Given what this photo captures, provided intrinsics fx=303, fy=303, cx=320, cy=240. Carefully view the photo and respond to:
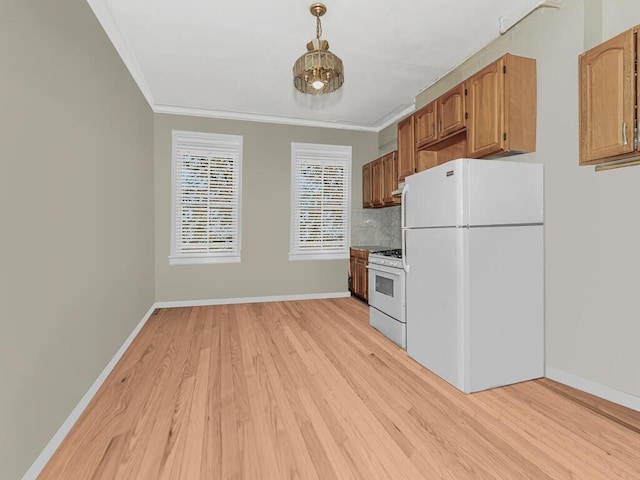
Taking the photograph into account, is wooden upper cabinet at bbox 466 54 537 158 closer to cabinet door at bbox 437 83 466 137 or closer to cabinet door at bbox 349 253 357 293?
cabinet door at bbox 437 83 466 137

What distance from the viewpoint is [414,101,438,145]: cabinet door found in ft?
11.1

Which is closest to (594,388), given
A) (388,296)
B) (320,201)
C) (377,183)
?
(388,296)

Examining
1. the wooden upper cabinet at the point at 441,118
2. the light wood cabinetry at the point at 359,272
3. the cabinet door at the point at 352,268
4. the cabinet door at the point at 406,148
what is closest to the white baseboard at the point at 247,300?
the cabinet door at the point at 352,268

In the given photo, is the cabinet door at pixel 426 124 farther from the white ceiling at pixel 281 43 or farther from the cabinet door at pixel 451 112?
the white ceiling at pixel 281 43

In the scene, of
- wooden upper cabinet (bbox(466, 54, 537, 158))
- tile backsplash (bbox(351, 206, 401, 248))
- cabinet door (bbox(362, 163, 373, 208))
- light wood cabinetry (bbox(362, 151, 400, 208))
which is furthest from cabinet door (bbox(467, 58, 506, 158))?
tile backsplash (bbox(351, 206, 401, 248))

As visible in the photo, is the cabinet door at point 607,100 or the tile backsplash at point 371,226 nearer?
the cabinet door at point 607,100

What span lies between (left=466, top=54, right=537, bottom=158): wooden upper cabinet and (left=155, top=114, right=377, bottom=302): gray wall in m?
3.15

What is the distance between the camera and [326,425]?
192 centimetres

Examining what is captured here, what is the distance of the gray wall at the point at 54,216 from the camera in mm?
1407

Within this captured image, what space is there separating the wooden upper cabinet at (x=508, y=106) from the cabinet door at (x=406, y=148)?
110 centimetres

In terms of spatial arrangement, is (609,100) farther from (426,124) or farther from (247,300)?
(247,300)

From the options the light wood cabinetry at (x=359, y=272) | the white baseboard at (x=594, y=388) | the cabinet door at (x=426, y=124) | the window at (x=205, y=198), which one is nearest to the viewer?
the white baseboard at (x=594, y=388)

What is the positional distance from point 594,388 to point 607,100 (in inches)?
80.9

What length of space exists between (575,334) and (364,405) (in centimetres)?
175
